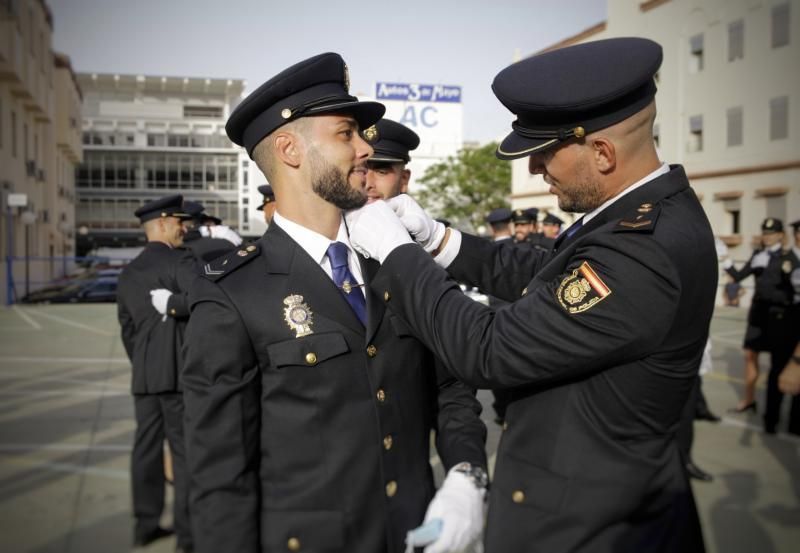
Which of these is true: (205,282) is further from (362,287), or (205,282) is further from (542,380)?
(542,380)

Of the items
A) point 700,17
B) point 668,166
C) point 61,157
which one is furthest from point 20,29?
point 668,166

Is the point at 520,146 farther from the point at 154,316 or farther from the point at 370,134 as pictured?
the point at 154,316

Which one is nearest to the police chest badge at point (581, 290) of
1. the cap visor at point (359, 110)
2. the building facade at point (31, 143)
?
the cap visor at point (359, 110)

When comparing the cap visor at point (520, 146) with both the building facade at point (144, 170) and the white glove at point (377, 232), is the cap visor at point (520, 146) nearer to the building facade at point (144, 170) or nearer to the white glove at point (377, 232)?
the white glove at point (377, 232)

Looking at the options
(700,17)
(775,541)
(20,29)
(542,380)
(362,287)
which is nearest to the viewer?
(542,380)

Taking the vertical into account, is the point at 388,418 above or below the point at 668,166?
below

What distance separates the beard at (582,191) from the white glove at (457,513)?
87 cm

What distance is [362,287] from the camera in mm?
2223

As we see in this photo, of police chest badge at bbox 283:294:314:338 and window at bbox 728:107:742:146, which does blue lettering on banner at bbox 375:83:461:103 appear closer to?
window at bbox 728:107:742:146

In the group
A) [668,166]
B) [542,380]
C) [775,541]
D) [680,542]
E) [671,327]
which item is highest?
[668,166]

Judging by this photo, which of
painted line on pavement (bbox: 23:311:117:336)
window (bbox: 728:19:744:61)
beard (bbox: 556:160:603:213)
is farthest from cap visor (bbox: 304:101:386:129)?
window (bbox: 728:19:744:61)

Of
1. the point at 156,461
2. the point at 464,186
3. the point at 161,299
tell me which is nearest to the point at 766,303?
the point at 161,299

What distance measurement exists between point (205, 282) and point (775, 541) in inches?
166

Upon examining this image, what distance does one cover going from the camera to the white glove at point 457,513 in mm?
1788
